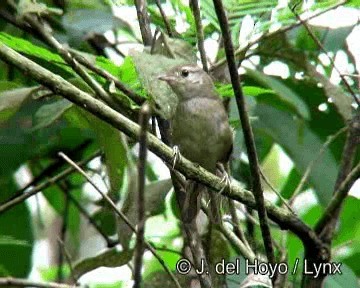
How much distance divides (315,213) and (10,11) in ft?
4.97

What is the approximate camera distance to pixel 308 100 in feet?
12.6

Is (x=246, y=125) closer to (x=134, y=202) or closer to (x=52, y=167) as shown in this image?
(x=134, y=202)

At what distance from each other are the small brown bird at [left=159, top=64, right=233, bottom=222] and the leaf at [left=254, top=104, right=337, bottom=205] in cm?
29

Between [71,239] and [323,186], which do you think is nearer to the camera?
[323,186]

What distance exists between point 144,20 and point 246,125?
851 millimetres

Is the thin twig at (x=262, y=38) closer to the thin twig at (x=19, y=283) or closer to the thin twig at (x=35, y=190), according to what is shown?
the thin twig at (x=35, y=190)

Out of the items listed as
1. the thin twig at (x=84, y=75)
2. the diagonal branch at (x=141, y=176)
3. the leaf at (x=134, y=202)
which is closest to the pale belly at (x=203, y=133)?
the leaf at (x=134, y=202)

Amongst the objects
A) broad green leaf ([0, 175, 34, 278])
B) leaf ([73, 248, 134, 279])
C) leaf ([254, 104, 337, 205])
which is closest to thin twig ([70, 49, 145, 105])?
leaf ([73, 248, 134, 279])

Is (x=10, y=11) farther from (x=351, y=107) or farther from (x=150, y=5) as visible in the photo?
(x=351, y=107)

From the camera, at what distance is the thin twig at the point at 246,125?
1.98m

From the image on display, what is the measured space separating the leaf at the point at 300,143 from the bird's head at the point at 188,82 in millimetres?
295

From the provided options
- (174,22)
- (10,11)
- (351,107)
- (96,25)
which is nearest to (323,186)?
(351,107)

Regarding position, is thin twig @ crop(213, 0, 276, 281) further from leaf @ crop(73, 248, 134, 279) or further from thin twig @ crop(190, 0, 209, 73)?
leaf @ crop(73, 248, 134, 279)

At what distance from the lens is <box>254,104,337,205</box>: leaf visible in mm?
3494
